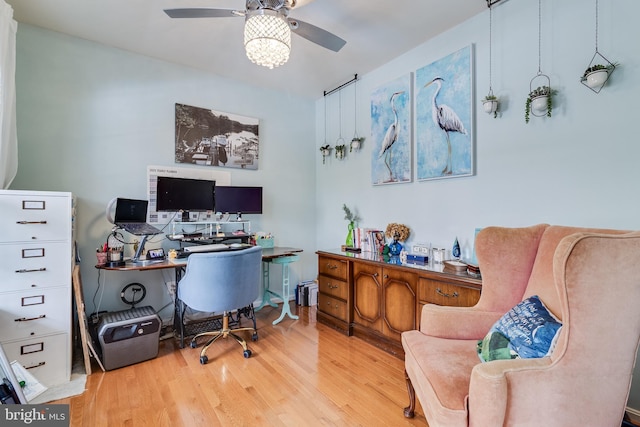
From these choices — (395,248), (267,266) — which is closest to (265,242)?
(267,266)

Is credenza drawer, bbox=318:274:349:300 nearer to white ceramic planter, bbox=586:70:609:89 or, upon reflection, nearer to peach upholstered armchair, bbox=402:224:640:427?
peach upholstered armchair, bbox=402:224:640:427

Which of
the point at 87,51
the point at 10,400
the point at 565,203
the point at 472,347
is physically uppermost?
the point at 87,51

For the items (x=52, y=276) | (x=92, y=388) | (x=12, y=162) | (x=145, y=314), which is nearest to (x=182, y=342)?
(x=145, y=314)

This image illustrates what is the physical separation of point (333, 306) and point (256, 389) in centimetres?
124

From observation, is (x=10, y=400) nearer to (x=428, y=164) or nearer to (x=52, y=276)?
(x=52, y=276)

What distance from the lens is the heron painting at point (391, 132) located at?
2918 millimetres

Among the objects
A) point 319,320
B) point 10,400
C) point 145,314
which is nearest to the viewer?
point 10,400

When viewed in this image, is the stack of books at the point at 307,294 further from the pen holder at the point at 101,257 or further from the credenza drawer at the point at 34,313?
the credenza drawer at the point at 34,313

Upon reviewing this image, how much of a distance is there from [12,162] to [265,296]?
2.61m

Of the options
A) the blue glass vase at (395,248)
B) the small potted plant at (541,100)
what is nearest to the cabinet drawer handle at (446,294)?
the blue glass vase at (395,248)

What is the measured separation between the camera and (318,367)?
2.27 m

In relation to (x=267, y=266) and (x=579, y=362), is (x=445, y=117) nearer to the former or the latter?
(x=579, y=362)

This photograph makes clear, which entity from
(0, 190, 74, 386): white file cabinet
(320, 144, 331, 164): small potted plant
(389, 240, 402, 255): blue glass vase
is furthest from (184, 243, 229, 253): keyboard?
(320, 144, 331, 164): small potted plant

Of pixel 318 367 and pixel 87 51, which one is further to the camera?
pixel 87 51
